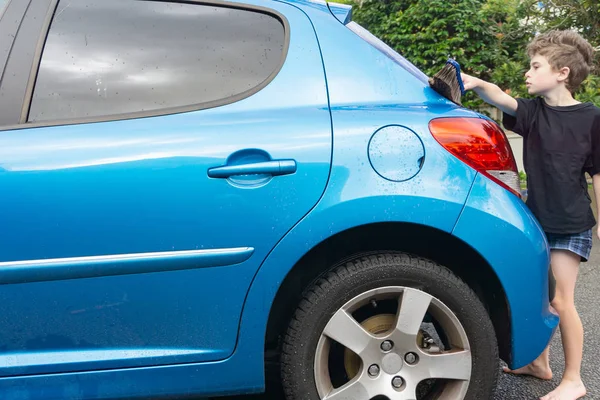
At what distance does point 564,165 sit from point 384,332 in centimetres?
97

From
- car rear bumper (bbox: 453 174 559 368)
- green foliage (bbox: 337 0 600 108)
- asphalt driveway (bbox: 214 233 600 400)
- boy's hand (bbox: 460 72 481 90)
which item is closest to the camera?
car rear bumper (bbox: 453 174 559 368)

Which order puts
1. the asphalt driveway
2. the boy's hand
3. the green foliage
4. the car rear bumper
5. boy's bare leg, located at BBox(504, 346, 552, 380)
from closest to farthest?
the car rear bumper < the boy's hand < the asphalt driveway < boy's bare leg, located at BBox(504, 346, 552, 380) < the green foliage

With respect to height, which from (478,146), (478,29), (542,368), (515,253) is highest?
(478,146)

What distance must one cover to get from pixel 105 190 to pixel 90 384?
579 mm

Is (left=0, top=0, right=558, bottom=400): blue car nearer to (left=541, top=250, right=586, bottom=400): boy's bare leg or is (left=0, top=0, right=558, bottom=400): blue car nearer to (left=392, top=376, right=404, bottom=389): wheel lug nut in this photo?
(left=392, top=376, right=404, bottom=389): wheel lug nut

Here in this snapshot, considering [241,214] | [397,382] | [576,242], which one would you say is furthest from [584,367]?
[241,214]

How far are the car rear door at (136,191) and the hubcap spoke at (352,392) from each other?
1.24 ft

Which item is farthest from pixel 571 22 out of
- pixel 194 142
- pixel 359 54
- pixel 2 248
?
pixel 2 248

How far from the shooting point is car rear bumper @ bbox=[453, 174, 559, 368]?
1824mm

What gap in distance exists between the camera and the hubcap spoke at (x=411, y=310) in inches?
72.9

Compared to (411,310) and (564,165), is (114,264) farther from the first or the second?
(564,165)

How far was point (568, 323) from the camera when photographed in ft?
7.91

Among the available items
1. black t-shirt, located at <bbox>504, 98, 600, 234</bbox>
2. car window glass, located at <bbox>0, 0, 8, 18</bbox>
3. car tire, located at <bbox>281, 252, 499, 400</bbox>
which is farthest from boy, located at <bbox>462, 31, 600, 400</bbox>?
car window glass, located at <bbox>0, 0, 8, 18</bbox>

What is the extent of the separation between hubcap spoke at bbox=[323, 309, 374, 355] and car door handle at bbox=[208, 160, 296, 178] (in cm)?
47
